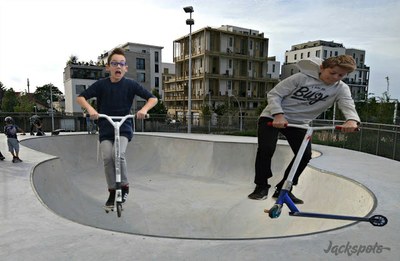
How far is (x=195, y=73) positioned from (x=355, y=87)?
41.7m

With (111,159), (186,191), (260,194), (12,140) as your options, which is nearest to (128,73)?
(12,140)

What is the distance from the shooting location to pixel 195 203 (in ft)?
23.0

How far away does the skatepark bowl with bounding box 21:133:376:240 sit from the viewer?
16.0 ft

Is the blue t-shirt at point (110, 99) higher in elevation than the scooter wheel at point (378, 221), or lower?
higher

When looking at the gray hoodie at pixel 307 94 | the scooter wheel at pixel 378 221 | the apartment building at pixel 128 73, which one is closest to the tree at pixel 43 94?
the apartment building at pixel 128 73

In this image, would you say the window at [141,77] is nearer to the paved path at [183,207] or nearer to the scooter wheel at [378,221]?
the paved path at [183,207]

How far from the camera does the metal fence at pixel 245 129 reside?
916 cm

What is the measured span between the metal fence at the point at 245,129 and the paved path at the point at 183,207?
2.33 m

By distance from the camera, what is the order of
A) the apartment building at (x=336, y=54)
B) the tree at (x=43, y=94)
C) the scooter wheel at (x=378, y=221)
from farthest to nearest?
the tree at (x=43, y=94) → the apartment building at (x=336, y=54) → the scooter wheel at (x=378, y=221)

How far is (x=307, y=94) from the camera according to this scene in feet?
10.6

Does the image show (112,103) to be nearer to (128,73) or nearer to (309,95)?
(309,95)

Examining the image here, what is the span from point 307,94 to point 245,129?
49.6ft

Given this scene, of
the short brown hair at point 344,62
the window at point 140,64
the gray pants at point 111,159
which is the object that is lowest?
the gray pants at point 111,159

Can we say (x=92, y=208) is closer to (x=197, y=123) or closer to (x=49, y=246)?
(x=49, y=246)
